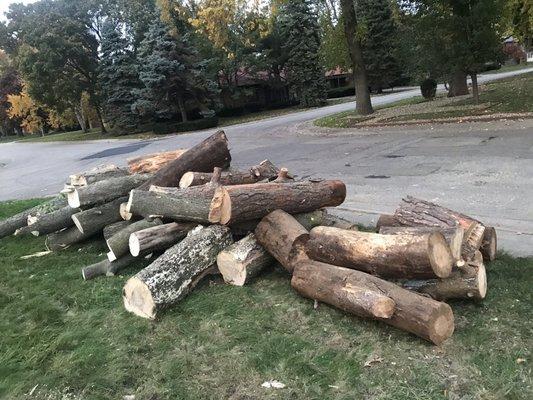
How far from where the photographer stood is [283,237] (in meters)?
4.85

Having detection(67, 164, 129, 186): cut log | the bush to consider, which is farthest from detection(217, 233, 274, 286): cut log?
the bush

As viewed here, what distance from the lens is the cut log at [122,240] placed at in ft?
18.1

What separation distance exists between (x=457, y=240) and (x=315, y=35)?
127 ft

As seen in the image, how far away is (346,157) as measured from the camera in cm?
1226

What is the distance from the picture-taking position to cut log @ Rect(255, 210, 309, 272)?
188 inches

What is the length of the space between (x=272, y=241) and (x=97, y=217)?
2.61 metres

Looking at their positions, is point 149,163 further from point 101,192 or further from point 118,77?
point 118,77

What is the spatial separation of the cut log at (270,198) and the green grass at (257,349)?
74 centimetres

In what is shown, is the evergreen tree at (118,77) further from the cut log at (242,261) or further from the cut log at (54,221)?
the cut log at (242,261)

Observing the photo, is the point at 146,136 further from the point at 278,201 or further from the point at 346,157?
the point at 278,201

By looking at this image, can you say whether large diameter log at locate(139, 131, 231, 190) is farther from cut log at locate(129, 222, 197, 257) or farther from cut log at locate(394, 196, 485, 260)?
cut log at locate(394, 196, 485, 260)

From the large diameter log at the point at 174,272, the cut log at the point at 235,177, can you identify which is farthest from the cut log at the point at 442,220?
the cut log at the point at 235,177

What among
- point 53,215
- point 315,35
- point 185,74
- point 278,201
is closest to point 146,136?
point 185,74

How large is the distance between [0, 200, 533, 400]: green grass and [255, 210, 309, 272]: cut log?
1.02ft
